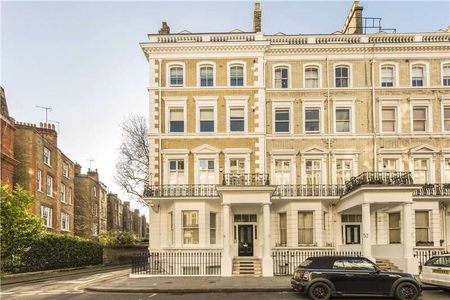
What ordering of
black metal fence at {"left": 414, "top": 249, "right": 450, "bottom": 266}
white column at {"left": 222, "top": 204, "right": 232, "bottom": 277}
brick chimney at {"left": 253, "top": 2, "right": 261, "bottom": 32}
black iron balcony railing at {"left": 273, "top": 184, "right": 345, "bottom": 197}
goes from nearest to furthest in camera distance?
white column at {"left": 222, "top": 204, "right": 232, "bottom": 277} → black metal fence at {"left": 414, "top": 249, "right": 450, "bottom": 266} → black iron balcony railing at {"left": 273, "top": 184, "right": 345, "bottom": 197} → brick chimney at {"left": 253, "top": 2, "right": 261, "bottom": 32}

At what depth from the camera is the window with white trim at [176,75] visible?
3338 cm

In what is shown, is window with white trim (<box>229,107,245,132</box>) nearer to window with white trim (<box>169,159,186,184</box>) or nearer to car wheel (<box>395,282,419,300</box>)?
window with white trim (<box>169,159,186,184</box>)

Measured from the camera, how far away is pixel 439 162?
32.4 metres

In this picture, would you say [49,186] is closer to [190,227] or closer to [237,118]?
[190,227]

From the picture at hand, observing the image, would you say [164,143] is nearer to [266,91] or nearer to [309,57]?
[266,91]

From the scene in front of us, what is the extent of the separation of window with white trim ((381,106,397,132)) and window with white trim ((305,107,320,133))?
402 centimetres

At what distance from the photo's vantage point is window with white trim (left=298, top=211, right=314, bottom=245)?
1242 inches

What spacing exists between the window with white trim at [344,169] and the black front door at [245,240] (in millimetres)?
6358

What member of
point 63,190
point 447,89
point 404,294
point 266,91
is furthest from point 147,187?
point 63,190

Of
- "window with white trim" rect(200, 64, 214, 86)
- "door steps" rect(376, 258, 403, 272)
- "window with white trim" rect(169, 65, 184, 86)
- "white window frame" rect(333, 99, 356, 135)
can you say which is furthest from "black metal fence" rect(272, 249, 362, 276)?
"window with white trim" rect(169, 65, 184, 86)

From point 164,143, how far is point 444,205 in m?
17.4

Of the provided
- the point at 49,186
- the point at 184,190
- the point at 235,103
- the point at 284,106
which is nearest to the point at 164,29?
the point at 235,103

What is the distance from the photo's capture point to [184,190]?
32.1m

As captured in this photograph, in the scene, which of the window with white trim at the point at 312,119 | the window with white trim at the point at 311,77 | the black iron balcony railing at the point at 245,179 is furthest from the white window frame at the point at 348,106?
the black iron balcony railing at the point at 245,179
